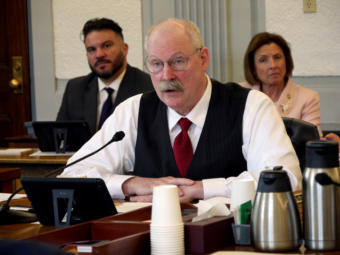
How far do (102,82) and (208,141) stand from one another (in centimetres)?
217

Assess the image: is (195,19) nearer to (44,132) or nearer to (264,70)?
(264,70)

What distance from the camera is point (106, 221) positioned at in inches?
59.7

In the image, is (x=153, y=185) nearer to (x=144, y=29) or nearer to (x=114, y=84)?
(x=114, y=84)

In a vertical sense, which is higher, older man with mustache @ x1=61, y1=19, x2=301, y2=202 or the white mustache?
the white mustache

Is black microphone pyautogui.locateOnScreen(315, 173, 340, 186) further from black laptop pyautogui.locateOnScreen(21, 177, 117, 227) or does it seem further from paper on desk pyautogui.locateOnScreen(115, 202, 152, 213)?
paper on desk pyautogui.locateOnScreen(115, 202, 152, 213)

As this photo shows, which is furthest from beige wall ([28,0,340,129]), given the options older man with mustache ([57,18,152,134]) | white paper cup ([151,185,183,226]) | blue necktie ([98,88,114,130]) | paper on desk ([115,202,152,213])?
white paper cup ([151,185,183,226])

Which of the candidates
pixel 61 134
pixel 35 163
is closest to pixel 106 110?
pixel 61 134

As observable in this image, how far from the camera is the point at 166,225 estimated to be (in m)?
1.37

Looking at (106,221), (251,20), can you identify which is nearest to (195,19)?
(251,20)

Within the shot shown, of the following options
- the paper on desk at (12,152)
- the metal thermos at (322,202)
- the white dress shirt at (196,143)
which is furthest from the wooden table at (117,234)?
the paper on desk at (12,152)

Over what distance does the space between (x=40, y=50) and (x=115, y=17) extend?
0.80 m

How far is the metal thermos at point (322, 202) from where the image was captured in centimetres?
138

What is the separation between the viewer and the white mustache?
8.05 ft

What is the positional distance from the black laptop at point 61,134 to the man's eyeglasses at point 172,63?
140cm
